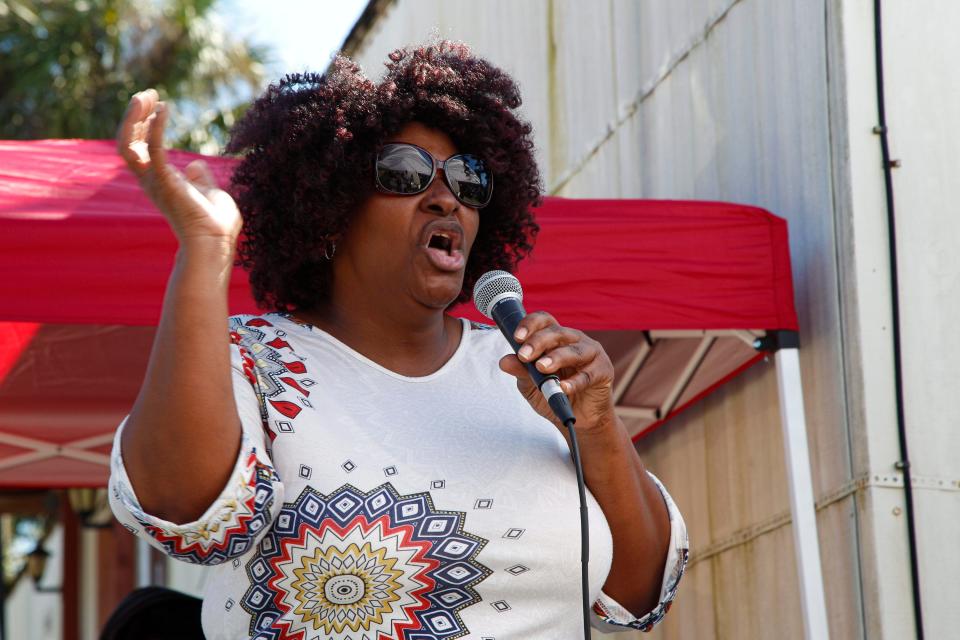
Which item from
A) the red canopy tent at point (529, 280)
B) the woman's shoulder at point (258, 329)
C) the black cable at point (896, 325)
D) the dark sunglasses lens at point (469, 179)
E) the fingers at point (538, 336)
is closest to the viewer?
the fingers at point (538, 336)

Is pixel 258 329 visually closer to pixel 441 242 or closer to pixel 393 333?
pixel 393 333

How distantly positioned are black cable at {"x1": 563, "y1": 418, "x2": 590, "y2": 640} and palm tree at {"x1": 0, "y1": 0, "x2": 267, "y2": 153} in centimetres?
1330

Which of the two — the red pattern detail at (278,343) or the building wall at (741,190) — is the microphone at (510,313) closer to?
the red pattern detail at (278,343)

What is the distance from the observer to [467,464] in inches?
82.7

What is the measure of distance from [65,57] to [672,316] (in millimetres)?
12641

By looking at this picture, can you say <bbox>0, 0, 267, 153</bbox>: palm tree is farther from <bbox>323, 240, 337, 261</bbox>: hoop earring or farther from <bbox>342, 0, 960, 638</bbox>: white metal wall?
<bbox>323, 240, 337, 261</bbox>: hoop earring

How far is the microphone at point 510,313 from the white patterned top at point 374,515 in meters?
0.18

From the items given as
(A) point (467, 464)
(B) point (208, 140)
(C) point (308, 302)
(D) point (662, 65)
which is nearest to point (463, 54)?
(C) point (308, 302)

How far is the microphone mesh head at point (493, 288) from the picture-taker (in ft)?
7.09

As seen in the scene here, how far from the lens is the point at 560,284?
3988mm

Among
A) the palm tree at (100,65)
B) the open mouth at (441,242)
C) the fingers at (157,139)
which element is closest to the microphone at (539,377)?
the open mouth at (441,242)

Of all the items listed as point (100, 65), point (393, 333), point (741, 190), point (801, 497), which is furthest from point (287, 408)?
point (100, 65)

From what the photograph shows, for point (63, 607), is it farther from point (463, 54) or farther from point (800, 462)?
point (463, 54)

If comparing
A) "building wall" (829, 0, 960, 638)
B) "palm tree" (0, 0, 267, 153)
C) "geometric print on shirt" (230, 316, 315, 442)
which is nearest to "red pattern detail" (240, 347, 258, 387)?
"geometric print on shirt" (230, 316, 315, 442)
